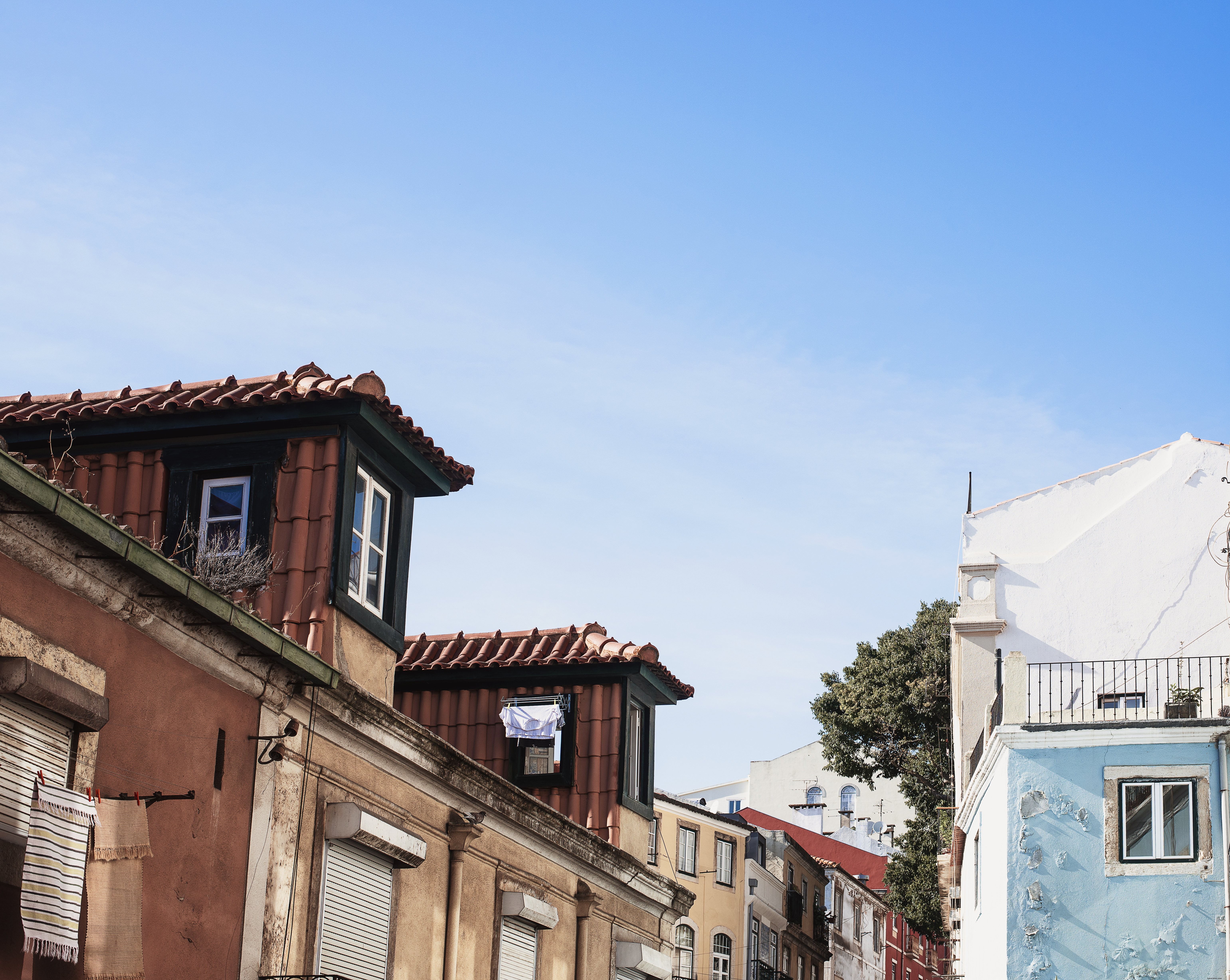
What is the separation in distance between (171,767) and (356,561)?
3.95 m

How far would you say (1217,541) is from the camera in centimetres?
3006

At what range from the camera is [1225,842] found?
2145 cm

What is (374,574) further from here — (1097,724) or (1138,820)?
(1138,820)

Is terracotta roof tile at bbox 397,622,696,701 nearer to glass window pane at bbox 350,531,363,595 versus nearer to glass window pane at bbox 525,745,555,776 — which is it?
glass window pane at bbox 525,745,555,776

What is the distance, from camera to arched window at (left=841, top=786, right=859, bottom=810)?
72.6 meters

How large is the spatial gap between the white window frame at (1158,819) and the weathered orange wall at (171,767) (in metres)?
14.1

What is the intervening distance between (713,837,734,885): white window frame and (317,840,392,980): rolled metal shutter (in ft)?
131

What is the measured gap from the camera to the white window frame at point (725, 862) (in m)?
53.1

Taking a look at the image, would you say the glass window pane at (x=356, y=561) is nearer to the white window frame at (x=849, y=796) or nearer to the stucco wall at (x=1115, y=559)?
the stucco wall at (x=1115, y=559)

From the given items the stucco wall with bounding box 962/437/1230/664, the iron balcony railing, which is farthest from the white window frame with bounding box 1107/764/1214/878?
the stucco wall with bounding box 962/437/1230/664

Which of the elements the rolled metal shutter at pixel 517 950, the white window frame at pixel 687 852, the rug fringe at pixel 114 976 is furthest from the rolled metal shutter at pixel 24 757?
the white window frame at pixel 687 852

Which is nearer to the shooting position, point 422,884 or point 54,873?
point 54,873

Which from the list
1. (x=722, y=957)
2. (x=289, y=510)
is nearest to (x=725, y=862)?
(x=722, y=957)

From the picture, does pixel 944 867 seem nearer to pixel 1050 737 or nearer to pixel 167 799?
pixel 1050 737
